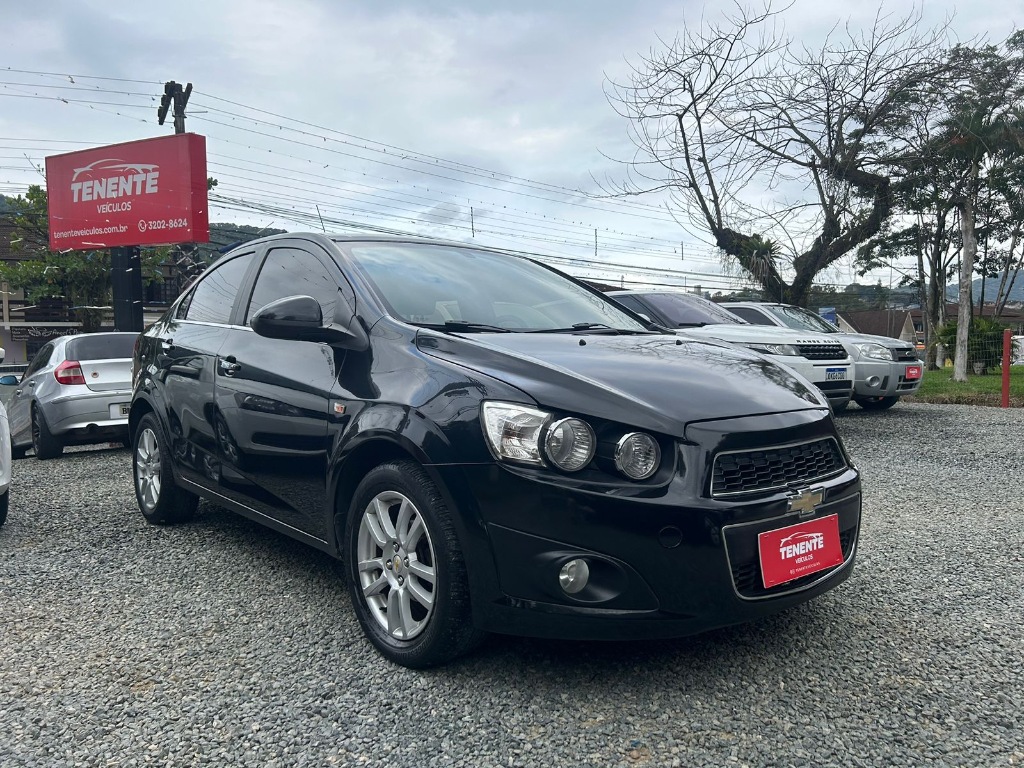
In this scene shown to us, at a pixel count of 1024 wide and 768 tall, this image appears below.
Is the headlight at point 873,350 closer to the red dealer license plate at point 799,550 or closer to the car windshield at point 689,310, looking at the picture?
the car windshield at point 689,310

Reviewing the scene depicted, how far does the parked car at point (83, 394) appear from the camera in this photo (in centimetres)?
842

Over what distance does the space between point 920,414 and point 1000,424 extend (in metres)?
1.23

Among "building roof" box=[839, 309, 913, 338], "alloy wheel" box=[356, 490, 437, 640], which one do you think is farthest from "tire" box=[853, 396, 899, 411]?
"building roof" box=[839, 309, 913, 338]

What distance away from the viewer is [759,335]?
8.77 metres

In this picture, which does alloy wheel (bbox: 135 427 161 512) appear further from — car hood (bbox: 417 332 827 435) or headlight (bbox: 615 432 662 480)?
headlight (bbox: 615 432 662 480)

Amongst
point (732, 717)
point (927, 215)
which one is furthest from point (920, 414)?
point (927, 215)

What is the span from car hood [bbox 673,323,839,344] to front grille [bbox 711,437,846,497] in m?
5.71

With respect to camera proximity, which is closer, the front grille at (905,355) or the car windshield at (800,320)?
the front grille at (905,355)

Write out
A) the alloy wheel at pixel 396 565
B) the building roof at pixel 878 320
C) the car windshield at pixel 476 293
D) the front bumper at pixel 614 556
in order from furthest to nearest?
the building roof at pixel 878 320
the car windshield at pixel 476 293
the alloy wheel at pixel 396 565
the front bumper at pixel 614 556

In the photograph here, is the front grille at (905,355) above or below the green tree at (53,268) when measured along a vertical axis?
below

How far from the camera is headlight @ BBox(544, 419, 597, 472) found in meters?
2.42

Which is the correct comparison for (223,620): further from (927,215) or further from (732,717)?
(927,215)

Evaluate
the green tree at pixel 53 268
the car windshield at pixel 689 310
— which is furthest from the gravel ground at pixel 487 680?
the green tree at pixel 53 268

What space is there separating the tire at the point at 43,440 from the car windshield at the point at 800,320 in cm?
845
